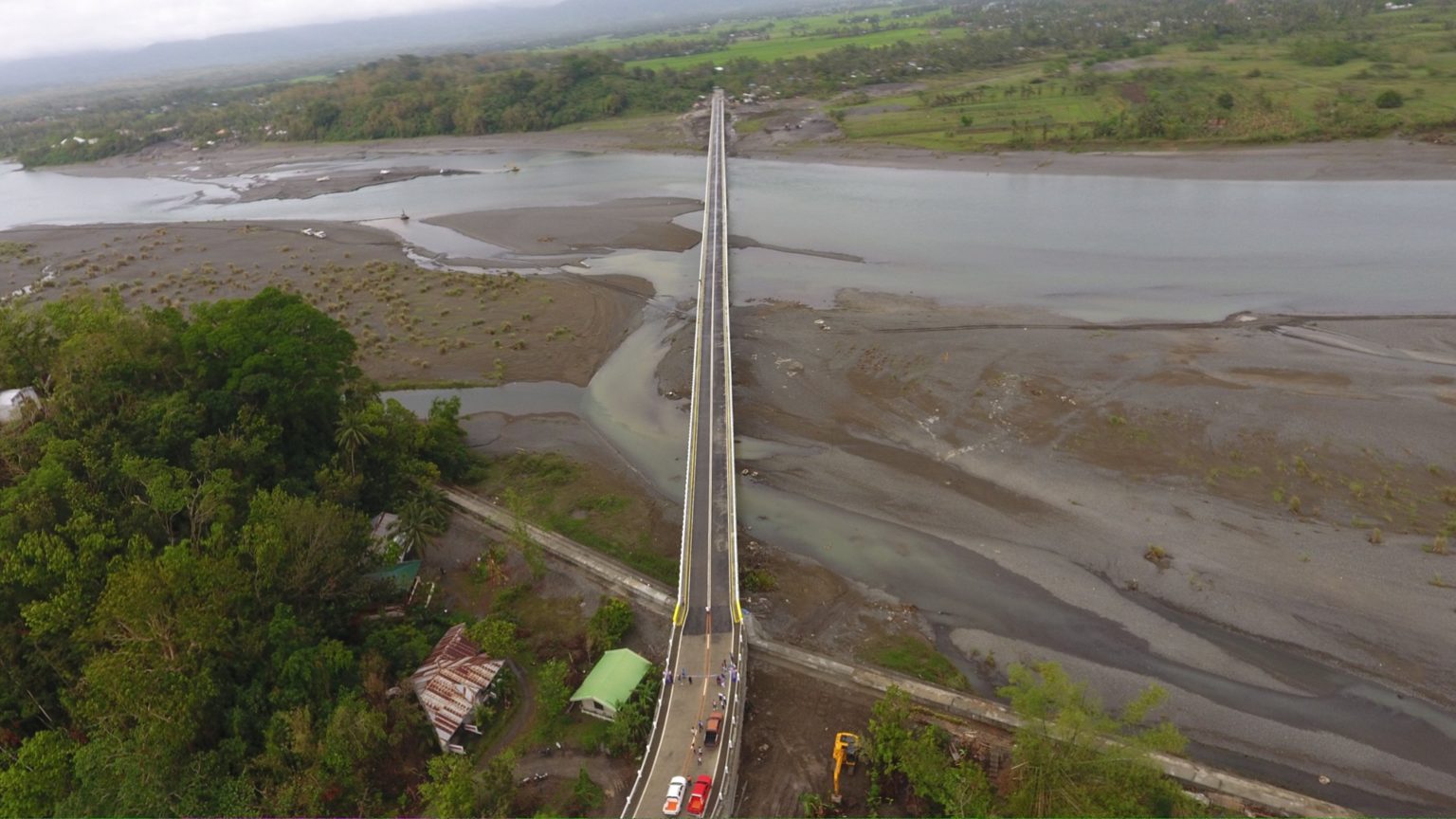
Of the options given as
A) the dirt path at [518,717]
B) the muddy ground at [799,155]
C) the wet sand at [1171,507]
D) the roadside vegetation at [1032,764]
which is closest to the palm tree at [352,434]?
the dirt path at [518,717]

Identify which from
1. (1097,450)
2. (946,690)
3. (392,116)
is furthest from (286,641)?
(392,116)

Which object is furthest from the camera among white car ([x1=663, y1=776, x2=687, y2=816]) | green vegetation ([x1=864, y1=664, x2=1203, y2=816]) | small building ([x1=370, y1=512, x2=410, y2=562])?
small building ([x1=370, y1=512, x2=410, y2=562])

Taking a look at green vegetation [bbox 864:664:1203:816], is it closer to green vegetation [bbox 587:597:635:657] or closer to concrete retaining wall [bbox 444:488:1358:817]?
concrete retaining wall [bbox 444:488:1358:817]

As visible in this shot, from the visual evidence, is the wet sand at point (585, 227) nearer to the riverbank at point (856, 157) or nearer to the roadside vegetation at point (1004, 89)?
the riverbank at point (856, 157)

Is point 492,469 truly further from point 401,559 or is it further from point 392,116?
point 392,116

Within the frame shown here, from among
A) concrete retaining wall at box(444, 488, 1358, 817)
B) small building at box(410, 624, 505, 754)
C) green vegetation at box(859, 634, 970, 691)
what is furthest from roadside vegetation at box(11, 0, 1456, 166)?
small building at box(410, 624, 505, 754)

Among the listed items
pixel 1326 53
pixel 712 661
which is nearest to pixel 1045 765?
pixel 712 661

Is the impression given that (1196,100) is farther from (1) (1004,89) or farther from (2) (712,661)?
(2) (712,661)
